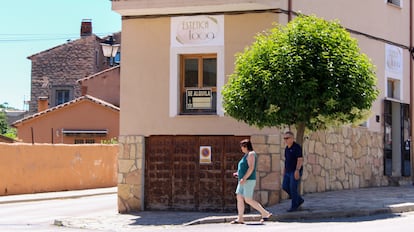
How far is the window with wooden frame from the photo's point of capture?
1605 centimetres

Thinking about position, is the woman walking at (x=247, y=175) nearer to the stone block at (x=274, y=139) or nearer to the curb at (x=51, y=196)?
the stone block at (x=274, y=139)

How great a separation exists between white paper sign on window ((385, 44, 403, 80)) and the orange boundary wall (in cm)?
1322

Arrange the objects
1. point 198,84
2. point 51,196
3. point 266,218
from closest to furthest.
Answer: point 266,218 < point 198,84 < point 51,196

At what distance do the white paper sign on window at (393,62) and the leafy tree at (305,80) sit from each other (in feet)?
20.2

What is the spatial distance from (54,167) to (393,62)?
13614 mm

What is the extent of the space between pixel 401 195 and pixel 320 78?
5.24 m

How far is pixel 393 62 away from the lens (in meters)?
19.8

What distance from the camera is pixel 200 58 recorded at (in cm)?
1619

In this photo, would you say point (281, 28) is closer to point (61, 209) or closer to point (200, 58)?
point (200, 58)

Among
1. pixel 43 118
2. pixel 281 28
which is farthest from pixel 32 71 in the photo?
pixel 281 28

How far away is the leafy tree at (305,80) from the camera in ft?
42.5

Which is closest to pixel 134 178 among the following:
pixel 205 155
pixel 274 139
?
pixel 205 155

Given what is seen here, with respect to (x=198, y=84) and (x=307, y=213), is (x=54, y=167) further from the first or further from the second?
(x=307, y=213)

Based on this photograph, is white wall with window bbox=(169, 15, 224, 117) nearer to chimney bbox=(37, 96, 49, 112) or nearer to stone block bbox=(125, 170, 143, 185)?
stone block bbox=(125, 170, 143, 185)
